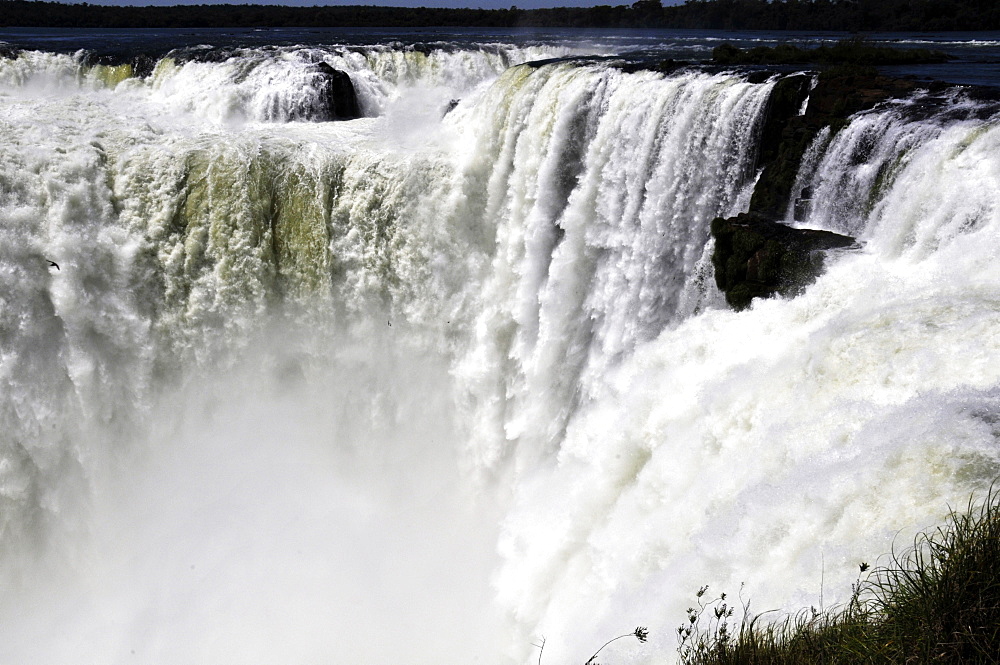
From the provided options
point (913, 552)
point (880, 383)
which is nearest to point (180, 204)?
point (880, 383)

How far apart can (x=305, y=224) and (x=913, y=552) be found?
27.6 feet

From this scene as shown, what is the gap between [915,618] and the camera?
9.81ft

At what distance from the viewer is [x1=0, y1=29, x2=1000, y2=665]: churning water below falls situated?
22.5 feet

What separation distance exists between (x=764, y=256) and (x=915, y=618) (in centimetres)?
405

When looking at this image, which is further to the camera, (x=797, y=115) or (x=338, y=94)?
(x=338, y=94)

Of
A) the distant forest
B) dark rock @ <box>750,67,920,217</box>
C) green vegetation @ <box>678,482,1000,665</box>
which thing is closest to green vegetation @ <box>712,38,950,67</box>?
dark rock @ <box>750,67,920,217</box>

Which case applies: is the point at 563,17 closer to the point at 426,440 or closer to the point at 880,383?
the point at 426,440

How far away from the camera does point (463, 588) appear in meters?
9.05

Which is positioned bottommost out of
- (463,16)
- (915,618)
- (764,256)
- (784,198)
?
(915,618)

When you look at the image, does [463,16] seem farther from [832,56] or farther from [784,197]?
[784,197]

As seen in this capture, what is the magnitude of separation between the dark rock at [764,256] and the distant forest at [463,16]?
2596 cm

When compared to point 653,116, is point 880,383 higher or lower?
lower

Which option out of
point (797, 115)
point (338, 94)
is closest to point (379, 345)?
point (797, 115)

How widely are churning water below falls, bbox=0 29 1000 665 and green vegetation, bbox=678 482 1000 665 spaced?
2486 mm
